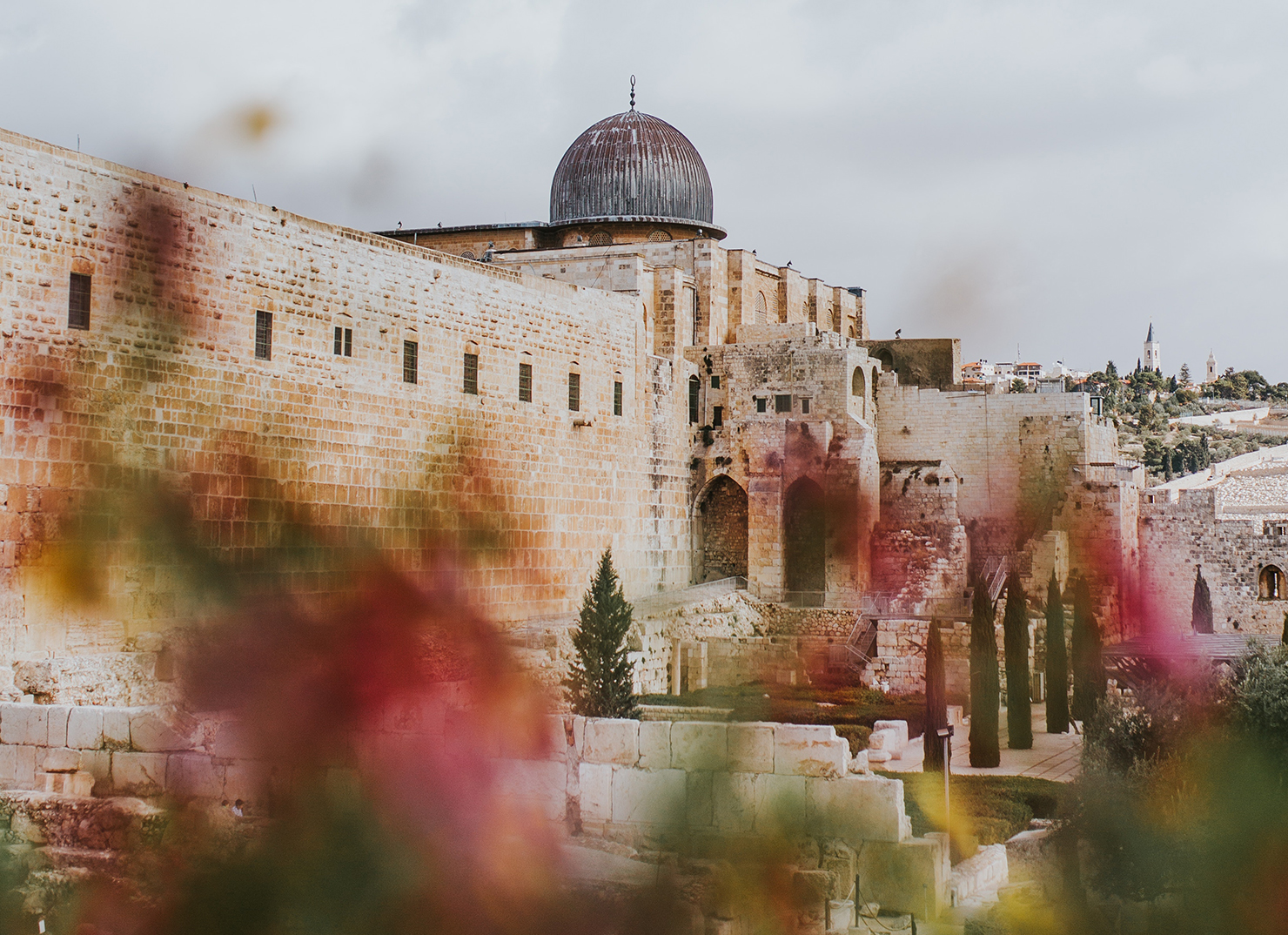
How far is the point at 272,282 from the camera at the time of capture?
1730 cm

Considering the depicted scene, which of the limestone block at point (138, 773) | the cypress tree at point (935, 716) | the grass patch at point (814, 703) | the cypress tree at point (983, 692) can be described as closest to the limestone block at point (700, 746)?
the limestone block at point (138, 773)

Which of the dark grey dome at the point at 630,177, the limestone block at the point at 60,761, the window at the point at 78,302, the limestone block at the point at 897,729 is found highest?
the dark grey dome at the point at 630,177

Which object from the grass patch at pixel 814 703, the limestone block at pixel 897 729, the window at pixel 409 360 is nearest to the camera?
the limestone block at pixel 897 729

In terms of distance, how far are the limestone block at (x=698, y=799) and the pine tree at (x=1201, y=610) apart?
20.8 meters

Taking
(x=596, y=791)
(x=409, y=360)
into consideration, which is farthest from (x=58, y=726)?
(x=409, y=360)

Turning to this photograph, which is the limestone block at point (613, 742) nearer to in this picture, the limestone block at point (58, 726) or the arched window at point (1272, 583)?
the limestone block at point (58, 726)

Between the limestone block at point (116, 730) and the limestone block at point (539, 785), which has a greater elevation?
the limestone block at point (116, 730)

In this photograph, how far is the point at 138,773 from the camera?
832 cm

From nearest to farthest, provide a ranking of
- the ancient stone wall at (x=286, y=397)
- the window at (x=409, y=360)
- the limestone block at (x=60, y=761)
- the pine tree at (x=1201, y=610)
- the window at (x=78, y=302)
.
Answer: the limestone block at (x=60, y=761)
the ancient stone wall at (x=286, y=397)
the window at (x=78, y=302)
the window at (x=409, y=360)
the pine tree at (x=1201, y=610)

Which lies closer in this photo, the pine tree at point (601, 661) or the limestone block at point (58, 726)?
the limestone block at point (58, 726)

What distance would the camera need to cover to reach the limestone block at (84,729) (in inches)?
331

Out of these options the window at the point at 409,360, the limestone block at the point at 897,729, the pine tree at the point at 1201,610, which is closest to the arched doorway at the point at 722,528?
the pine tree at the point at 1201,610

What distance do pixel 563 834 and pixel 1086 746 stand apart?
789cm

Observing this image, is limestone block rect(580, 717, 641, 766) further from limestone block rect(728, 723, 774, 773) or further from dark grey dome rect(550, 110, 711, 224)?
dark grey dome rect(550, 110, 711, 224)
